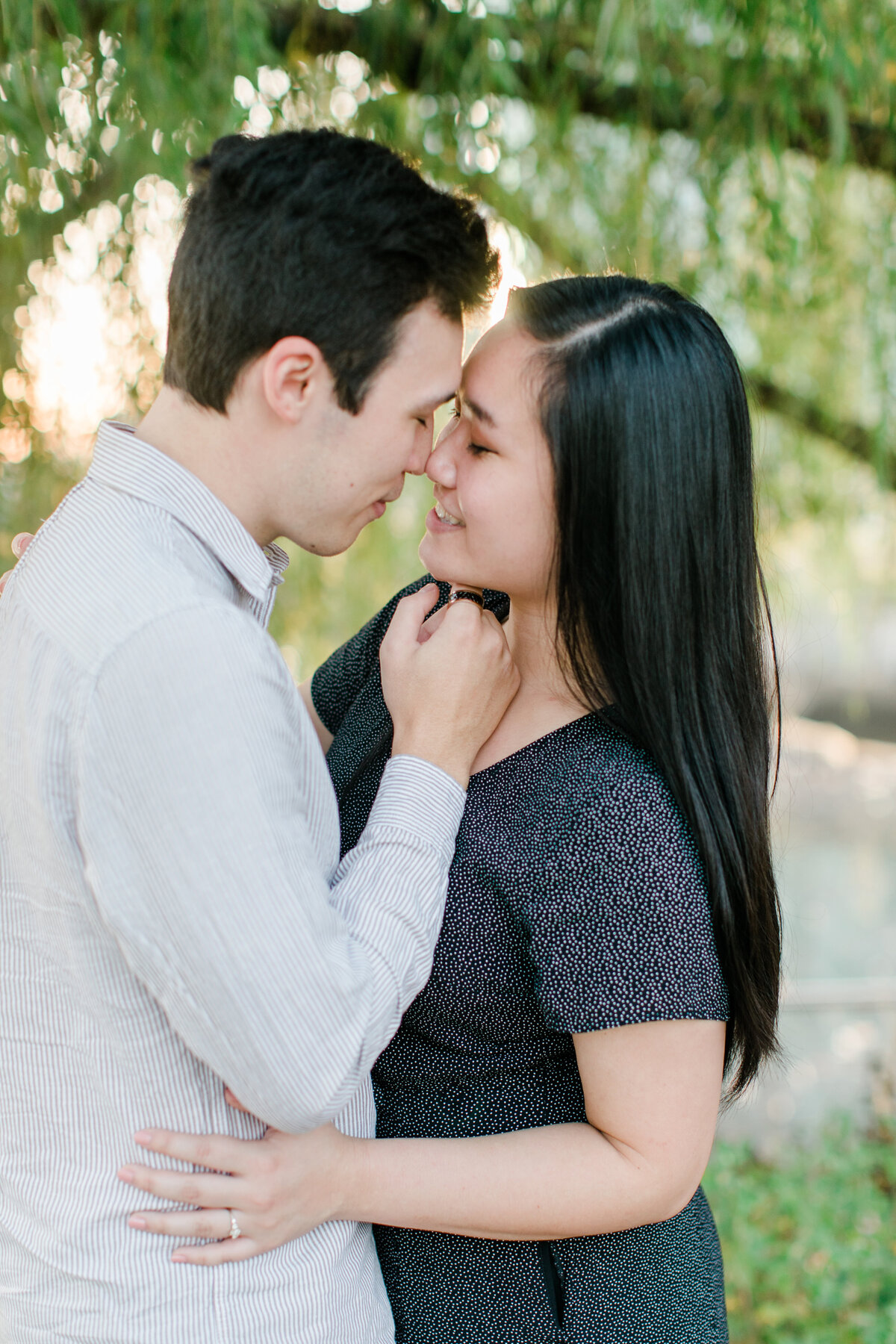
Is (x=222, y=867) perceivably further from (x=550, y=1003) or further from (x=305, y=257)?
(x=305, y=257)

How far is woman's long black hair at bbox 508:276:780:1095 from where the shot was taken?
3.61 feet

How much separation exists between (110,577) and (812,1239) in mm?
2678

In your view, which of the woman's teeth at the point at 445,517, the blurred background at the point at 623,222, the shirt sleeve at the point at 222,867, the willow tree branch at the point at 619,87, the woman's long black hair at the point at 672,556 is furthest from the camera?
the willow tree branch at the point at 619,87

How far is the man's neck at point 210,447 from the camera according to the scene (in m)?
0.98

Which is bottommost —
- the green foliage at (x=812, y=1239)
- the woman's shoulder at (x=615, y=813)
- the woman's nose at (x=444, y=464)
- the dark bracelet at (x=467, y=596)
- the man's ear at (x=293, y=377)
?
the green foliage at (x=812, y=1239)

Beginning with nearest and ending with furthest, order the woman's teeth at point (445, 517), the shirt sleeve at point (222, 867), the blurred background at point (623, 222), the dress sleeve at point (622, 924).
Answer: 1. the shirt sleeve at point (222, 867)
2. the dress sleeve at point (622, 924)
3. the woman's teeth at point (445, 517)
4. the blurred background at point (623, 222)

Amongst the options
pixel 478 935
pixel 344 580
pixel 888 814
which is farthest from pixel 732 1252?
pixel 888 814

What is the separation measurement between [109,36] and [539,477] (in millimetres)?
1200

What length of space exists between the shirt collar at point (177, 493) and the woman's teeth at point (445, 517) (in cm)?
31

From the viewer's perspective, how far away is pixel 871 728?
10.1 meters

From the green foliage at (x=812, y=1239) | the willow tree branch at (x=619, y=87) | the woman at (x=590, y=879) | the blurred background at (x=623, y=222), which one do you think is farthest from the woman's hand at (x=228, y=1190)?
the green foliage at (x=812, y=1239)

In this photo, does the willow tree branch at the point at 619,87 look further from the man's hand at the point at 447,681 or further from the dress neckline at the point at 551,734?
the dress neckline at the point at 551,734

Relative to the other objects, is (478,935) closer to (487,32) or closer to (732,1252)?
(487,32)

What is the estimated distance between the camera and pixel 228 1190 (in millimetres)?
894
